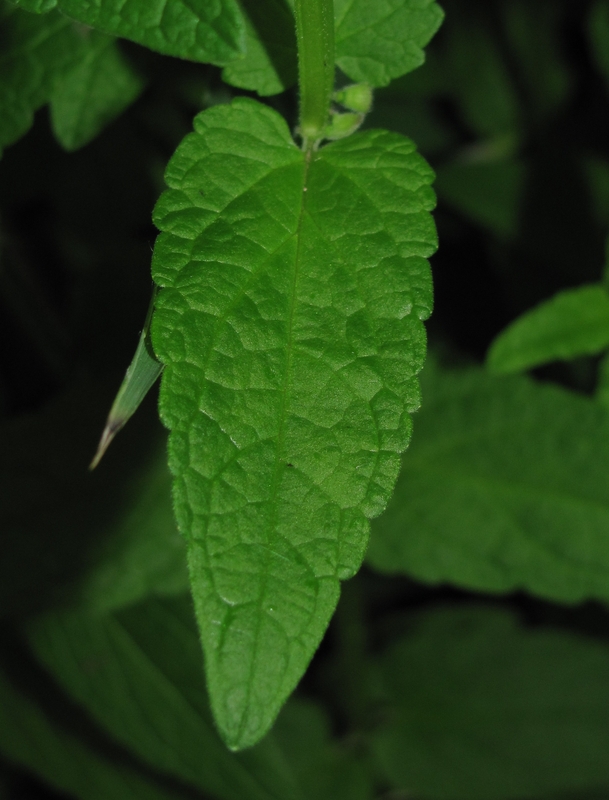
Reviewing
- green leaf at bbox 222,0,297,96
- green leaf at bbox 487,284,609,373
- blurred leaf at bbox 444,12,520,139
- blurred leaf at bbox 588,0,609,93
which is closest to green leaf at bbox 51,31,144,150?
green leaf at bbox 222,0,297,96

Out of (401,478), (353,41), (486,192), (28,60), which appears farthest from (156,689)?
(486,192)

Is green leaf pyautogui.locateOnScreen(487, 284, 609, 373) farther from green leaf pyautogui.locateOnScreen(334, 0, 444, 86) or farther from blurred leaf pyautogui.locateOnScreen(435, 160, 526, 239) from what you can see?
blurred leaf pyautogui.locateOnScreen(435, 160, 526, 239)

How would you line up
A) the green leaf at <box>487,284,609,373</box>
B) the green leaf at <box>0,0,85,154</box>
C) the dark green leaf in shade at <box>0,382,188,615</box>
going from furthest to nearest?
the dark green leaf in shade at <box>0,382,188,615</box>, the green leaf at <box>487,284,609,373</box>, the green leaf at <box>0,0,85,154</box>

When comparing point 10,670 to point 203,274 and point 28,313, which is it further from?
point 203,274

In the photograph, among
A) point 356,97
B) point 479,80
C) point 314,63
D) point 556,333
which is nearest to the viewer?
point 314,63

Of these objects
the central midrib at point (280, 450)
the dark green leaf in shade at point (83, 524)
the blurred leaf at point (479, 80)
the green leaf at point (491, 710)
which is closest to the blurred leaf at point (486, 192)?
the blurred leaf at point (479, 80)

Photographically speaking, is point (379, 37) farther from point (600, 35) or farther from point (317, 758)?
point (317, 758)

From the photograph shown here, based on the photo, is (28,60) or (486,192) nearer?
(28,60)
